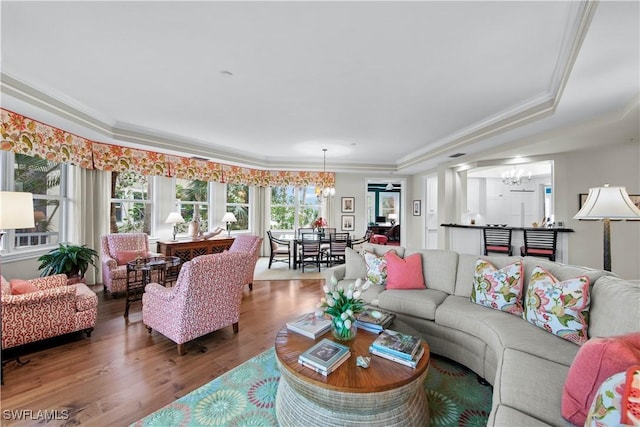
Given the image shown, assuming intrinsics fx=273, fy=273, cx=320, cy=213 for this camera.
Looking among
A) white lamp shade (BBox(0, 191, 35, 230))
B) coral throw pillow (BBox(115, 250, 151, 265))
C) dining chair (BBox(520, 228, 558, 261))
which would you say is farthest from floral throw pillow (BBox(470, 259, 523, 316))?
coral throw pillow (BBox(115, 250, 151, 265))

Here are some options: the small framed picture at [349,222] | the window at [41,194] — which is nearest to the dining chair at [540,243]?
the small framed picture at [349,222]

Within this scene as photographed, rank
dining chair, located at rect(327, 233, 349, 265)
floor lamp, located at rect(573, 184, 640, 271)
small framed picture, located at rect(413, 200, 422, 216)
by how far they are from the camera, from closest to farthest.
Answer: floor lamp, located at rect(573, 184, 640, 271) → dining chair, located at rect(327, 233, 349, 265) → small framed picture, located at rect(413, 200, 422, 216)

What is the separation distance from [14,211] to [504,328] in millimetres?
3720

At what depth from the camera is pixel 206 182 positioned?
6.74 meters

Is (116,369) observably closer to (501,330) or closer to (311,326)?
(311,326)

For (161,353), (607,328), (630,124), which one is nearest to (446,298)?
(607,328)

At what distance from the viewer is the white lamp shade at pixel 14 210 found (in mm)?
1981

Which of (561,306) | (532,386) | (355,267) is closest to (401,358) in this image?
(532,386)

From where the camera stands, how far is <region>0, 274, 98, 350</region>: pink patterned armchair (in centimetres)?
235

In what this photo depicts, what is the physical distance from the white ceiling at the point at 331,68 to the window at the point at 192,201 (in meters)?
1.71

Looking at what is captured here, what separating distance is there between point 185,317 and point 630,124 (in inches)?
209

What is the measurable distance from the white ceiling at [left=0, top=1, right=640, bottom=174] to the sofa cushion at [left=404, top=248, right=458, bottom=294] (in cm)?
187

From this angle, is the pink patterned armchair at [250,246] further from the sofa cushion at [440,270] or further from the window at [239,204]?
the sofa cushion at [440,270]

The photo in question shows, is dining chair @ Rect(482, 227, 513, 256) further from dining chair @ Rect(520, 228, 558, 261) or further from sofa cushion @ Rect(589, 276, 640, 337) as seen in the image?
sofa cushion @ Rect(589, 276, 640, 337)
